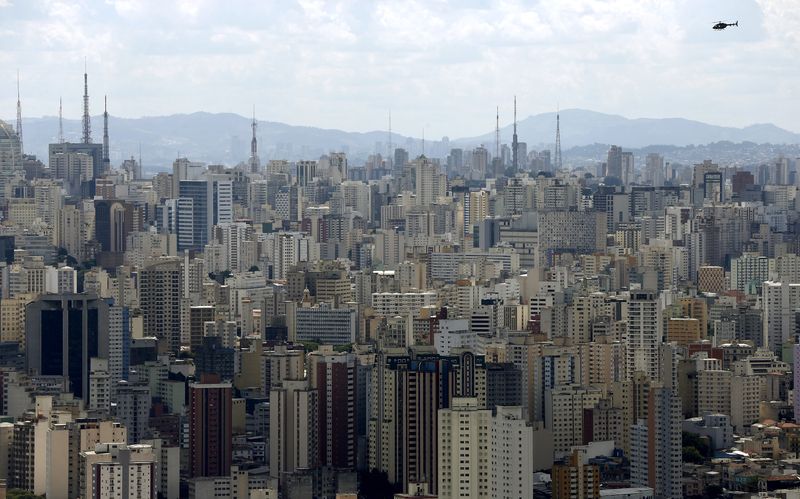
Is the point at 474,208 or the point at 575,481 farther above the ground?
the point at 474,208

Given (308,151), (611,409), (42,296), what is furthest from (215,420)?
(308,151)

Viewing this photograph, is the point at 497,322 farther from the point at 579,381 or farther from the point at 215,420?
the point at 215,420

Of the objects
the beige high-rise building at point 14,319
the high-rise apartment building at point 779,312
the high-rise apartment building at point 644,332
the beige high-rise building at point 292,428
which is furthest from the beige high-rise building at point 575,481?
the high-rise apartment building at point 779,312

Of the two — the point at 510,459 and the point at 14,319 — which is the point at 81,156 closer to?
the point at 14,319

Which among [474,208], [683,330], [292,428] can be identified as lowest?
[292,428]

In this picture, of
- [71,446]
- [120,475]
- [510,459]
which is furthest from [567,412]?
[120,475]

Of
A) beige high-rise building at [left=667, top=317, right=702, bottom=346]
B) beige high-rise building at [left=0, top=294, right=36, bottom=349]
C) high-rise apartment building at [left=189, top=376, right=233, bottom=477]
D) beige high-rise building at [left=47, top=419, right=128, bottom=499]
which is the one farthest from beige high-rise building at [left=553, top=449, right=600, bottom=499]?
beige high-rise building at [left=0, top=294, right=36, bottom=349]

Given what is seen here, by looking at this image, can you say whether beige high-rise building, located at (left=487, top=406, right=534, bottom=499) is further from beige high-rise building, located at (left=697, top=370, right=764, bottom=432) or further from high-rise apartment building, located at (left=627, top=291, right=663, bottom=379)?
high-rise apartment building, located at (left=627, top=291, right=663, bottom=379)
